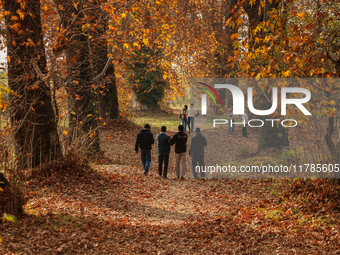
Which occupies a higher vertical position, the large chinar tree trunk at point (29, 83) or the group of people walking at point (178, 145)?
the large chinar tree trunk at point (29, 83)

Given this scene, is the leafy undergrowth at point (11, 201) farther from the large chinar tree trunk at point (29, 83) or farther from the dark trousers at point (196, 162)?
the dark trousers at point (196, 162)

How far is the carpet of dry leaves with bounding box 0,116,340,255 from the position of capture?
19.8 ft

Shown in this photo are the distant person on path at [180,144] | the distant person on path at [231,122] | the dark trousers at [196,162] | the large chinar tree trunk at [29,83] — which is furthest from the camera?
the distant person on path at [231,122]

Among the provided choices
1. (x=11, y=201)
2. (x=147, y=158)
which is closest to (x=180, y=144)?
(x=147, y=158)

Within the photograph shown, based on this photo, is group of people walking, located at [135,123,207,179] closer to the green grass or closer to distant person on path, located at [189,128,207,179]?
distant person on path, located at [189,128,207,179]

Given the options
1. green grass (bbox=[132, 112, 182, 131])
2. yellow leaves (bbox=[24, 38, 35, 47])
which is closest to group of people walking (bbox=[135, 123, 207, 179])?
yellow leaves (bbox=[24, 38, 35, 47])

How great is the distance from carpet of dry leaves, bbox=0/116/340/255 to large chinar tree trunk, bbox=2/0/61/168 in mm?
709

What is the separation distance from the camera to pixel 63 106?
13266 millimetres

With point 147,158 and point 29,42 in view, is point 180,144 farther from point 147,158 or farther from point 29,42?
point 29,42

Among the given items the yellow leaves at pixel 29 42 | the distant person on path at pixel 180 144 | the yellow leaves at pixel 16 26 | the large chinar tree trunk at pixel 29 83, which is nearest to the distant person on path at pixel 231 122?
the distant person on path at pixel 180 144

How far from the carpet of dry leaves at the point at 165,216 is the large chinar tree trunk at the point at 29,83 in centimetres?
71

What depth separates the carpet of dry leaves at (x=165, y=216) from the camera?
19.8ft

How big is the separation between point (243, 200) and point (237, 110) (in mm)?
3322

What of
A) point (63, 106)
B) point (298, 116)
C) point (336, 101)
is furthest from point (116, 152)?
point (336, 101)
